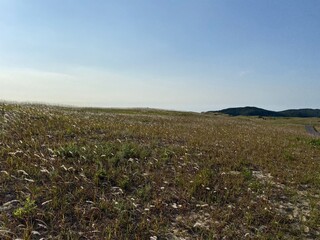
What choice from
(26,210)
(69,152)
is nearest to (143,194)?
(26,210)

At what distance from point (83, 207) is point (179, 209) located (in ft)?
8.46

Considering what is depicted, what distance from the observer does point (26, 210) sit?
5.88 m

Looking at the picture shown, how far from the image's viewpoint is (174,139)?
15906 mm

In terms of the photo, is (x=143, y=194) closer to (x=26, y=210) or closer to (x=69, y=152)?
(x=26, y=210)

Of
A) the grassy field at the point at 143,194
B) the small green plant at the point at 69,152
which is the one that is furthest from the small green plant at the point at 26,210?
the small green plant at the point at 69,152

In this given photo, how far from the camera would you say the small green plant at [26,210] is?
5715mm

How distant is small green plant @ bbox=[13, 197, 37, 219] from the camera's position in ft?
18.8

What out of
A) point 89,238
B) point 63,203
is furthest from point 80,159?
point 89,238

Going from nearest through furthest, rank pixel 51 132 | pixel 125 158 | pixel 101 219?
pixel 101 219 → pixel 125 158 → pixel 51 132

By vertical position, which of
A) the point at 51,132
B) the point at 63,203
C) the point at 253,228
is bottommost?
the point at 253,228

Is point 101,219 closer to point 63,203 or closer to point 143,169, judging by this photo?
point 63,203

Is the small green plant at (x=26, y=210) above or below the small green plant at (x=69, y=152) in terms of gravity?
below

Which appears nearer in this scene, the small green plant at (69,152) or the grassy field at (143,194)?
the grassy field at (143,194)

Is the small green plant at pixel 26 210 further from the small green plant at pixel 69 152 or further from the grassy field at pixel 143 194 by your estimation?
the small green plant at pixel 69 152
